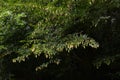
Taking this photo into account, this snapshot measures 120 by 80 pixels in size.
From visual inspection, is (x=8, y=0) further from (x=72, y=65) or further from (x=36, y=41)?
(x=72, y=65)

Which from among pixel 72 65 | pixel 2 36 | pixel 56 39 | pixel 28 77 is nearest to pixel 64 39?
pixel 56 39

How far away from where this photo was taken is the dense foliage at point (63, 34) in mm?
2922

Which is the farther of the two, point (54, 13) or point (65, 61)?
point (65, 61)

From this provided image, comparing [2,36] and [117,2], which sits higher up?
[117,2]

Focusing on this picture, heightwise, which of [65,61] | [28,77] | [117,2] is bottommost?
[28,77]

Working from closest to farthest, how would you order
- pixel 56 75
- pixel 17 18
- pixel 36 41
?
pixel 36 41 → pixel 17 18 → pixel 56 75

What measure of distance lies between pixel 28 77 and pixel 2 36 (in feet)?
3.12

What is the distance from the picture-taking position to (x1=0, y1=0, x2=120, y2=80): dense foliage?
2922mm

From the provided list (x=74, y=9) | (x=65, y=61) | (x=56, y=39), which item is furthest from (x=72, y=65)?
(x=74, y=9)

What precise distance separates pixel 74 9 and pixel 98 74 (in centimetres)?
122

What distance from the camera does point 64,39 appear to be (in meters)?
3.00

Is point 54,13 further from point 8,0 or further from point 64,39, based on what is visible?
point 8,0

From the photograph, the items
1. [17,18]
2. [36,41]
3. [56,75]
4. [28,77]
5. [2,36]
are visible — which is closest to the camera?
[36,41]

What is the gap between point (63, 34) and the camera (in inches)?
123
